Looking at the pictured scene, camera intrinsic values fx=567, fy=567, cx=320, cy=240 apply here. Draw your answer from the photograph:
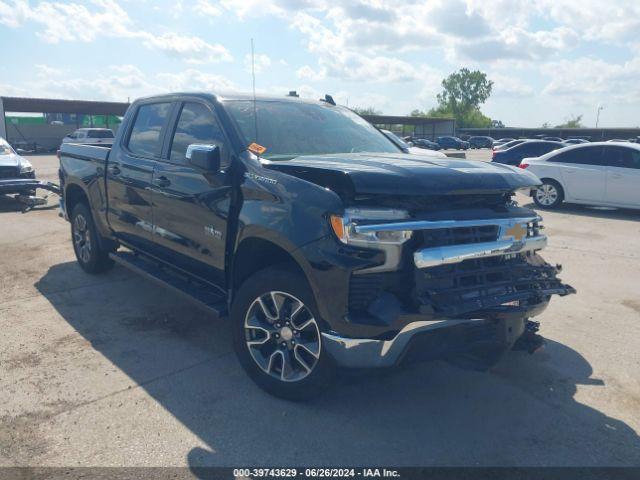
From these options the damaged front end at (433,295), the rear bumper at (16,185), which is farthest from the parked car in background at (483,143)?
the damaged front end at (433,295)

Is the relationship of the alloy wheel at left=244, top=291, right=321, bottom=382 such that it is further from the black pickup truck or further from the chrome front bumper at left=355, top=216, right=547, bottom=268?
the chrome front bumper at left=355, top=216, right=547, bottom=268

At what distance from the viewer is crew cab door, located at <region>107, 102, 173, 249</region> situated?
4.95 meters

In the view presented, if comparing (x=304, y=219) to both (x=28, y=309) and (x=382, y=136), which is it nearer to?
(x=382, y=136)

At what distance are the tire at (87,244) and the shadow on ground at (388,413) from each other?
1.71m

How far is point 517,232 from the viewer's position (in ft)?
11.5

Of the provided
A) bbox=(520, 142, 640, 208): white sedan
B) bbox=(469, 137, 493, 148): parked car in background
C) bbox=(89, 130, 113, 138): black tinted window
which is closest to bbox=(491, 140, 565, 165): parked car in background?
bbox=(520, 142, 640, 208): white sedan

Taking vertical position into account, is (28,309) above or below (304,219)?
below

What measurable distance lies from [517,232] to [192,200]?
2337mm

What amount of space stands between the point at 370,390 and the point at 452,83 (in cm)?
12856

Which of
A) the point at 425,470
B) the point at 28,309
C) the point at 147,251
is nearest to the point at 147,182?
the point at 147,251

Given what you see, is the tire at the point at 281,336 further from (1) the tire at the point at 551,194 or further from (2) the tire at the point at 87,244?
(1) the tire at the point at 551,194

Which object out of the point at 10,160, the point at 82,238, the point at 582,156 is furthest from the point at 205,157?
the point at 582,156

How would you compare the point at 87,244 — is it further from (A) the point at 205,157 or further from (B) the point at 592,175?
(B) the point at 592,175

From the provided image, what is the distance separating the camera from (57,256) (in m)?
7.60
